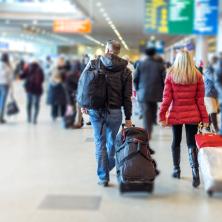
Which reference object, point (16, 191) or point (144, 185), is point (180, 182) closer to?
point (144, 185)

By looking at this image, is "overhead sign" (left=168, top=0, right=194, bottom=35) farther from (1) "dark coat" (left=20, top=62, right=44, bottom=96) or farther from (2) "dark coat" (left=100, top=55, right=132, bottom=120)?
(2) "dark coat" (left=100, top=55, right=132, bottom=120)

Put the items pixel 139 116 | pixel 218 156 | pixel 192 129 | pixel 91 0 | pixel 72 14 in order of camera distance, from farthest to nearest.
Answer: pixel 72 14 < pixel 91 0 < pixel 139 116 < pixel 192 129 < pixel 218 156

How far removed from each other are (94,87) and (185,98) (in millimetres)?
905

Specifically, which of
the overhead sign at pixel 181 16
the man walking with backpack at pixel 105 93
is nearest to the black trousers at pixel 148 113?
the man walking with backpack at pixel 105 93

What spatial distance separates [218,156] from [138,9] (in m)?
16.3

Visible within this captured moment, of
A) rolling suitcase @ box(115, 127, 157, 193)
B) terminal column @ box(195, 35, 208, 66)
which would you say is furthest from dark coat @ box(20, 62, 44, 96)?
terminal column @ box(195, 35, 208, 66)

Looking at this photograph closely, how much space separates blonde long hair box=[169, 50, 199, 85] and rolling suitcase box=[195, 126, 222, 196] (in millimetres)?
545

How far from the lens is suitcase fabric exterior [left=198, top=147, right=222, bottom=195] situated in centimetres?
457

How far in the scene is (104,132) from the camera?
5117 mm

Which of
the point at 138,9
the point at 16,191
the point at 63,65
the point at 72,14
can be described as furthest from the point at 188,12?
the point at 72,14

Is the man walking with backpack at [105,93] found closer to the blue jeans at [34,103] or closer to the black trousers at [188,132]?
the black trousers at [188,132]

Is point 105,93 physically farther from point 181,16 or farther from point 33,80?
point 181,16

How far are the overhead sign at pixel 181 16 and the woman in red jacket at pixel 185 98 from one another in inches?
247

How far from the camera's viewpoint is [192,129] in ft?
17.0
